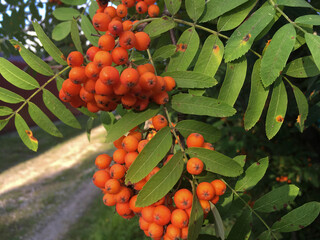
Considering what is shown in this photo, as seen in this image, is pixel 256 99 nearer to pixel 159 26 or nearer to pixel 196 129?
pixel 196 129

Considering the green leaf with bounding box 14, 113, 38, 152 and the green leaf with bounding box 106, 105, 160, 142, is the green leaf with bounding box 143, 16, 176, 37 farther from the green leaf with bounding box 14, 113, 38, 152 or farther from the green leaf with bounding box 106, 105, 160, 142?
the green leaf with bounding box 14, 113, 38, 152

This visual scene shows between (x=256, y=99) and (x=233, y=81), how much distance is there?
0.41 feet

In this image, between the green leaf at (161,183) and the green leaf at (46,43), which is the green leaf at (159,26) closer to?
the green leaf at (46,43)

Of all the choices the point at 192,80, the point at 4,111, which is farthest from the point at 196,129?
the point at 4,111

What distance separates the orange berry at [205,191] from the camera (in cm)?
97

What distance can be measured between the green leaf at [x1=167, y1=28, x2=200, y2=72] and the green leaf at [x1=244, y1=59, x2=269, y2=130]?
0.96 ft

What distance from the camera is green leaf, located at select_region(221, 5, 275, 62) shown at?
1.09 metres

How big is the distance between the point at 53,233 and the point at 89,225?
31.6 inches

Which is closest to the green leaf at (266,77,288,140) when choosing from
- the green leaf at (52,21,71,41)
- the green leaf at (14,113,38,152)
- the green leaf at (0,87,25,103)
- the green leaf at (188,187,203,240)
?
the green leaf at (188,187,203,240)

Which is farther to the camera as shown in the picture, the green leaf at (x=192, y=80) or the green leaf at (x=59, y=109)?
the green leaf at (x=59, y=109)

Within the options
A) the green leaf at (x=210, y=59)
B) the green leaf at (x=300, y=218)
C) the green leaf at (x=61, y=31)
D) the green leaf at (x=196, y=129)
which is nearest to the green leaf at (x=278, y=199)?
the green leaf at (x=300, y=218)

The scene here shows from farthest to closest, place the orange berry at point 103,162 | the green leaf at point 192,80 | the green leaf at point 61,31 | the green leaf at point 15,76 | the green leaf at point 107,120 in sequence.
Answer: the green leaf at point 61,31
the green leaf at point 107,120
the green leaf at point 15,76
the orange berry at point 103,162
the green leaf at point 192,80

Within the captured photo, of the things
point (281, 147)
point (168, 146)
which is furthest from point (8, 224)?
point (168, 146)

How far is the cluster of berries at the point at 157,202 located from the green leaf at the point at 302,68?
510mm
